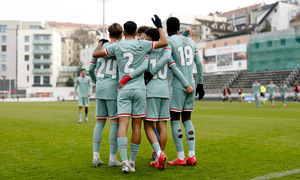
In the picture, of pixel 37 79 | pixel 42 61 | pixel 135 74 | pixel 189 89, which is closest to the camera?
pixel 135 74

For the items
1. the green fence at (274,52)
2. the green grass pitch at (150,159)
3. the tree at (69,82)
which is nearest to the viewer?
the green grass pitch at (150,159)

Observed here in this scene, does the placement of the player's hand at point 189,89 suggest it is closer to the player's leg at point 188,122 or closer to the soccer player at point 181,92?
the soccer player at point 181,92

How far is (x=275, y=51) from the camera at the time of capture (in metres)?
57.2

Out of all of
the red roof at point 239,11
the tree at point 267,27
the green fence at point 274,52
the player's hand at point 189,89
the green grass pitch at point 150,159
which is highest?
the red roof at point 239,11

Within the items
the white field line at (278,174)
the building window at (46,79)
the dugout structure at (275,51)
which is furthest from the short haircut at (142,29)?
the building window at (46,79)

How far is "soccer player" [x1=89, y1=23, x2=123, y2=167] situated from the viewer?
5273 millimetres

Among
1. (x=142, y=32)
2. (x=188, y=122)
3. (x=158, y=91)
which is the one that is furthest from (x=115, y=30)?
(x=188, y=122)

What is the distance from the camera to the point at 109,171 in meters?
4.93

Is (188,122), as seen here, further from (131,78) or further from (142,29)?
(142,29)

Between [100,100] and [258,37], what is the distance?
2456 inches

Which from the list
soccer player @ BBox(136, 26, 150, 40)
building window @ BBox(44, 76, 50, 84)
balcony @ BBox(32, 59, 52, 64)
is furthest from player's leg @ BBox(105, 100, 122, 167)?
building window @ BBox(44, 76, 50, 84)

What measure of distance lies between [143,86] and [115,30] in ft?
3.58

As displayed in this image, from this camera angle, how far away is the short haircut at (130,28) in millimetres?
5117

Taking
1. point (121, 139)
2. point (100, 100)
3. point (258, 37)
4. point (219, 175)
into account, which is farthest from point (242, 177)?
point (258, 37)
